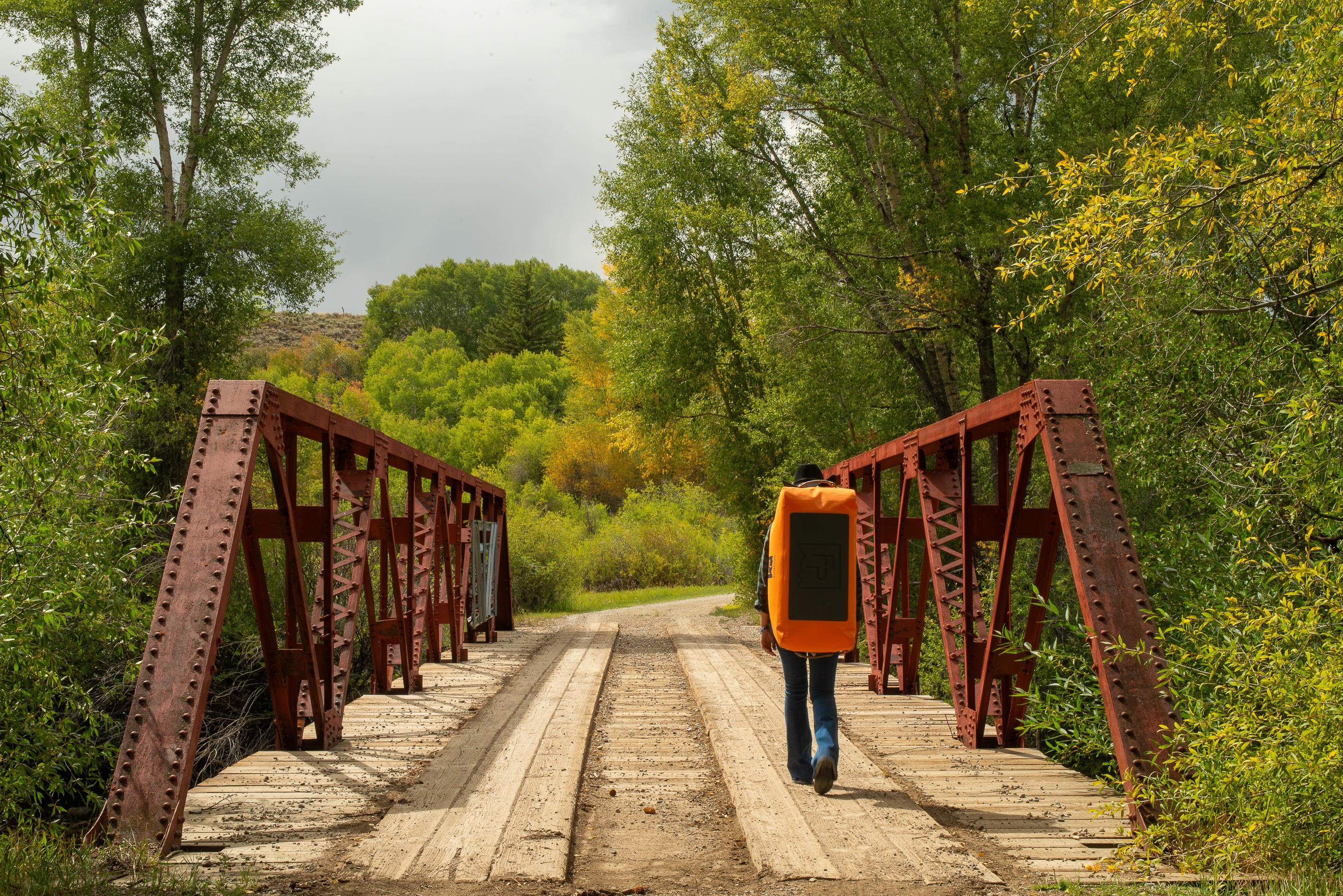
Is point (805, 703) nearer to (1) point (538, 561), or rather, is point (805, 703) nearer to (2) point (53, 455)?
(2) point (53, 455)

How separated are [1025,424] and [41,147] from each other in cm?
556

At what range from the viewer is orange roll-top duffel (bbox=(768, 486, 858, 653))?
174 inches

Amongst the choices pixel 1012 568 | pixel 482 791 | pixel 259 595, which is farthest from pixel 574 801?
pixel 1012 568

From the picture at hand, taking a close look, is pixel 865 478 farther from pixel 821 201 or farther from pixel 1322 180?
pixel 821 201

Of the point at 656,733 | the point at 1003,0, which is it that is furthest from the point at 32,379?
the point at 1003,0

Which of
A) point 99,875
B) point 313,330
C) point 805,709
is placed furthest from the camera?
point 313,330

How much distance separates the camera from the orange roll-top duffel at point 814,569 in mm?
4426

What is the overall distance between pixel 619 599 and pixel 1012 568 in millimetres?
21074

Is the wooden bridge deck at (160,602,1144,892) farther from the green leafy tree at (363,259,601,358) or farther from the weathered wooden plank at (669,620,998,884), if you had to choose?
the green leafy tree at (363,259,601,358)

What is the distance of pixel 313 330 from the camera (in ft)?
375

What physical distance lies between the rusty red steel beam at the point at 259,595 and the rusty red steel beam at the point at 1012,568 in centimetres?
Answer: 376

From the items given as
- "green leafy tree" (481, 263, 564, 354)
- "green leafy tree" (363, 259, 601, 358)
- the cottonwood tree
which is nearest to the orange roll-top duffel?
the cottonwood tree

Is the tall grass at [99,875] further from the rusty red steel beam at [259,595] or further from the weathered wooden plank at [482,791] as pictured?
the weathered wooden plank at [482,791]

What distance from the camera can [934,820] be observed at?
396 cm
